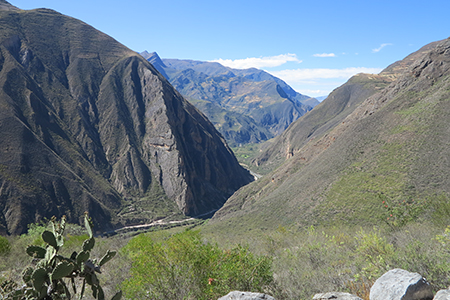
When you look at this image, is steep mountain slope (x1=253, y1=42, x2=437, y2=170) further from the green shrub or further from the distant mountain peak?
the distant mountain peak

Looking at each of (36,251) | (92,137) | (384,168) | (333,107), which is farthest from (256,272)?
(333,107)

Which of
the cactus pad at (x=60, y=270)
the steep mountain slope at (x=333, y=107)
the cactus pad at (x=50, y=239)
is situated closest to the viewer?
the cactus pad at (x=60, y=270)

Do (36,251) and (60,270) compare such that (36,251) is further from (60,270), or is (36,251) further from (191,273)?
(191,273)

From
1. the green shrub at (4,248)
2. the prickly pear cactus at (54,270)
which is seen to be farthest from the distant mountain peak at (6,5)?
the prickly pear cactus at (54,270)

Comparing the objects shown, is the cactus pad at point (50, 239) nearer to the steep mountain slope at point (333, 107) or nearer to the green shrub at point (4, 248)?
the green shrub at point (4, 248)

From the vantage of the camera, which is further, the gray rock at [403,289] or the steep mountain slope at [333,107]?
the steep mountain slope at [333,107]

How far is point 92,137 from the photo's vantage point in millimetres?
108000

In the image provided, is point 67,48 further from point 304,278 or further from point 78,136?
point 304,278

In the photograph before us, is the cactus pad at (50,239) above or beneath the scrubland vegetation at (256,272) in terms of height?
above

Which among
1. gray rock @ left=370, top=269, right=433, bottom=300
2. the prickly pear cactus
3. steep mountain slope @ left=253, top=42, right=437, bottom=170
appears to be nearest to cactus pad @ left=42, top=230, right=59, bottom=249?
the prickly pear cactus

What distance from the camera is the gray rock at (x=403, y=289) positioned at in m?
7.31

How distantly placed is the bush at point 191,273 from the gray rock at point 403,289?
4.72 metres

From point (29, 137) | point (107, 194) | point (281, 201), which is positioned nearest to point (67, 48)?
point (29, 137)

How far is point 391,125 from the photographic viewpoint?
4475 centimetres
